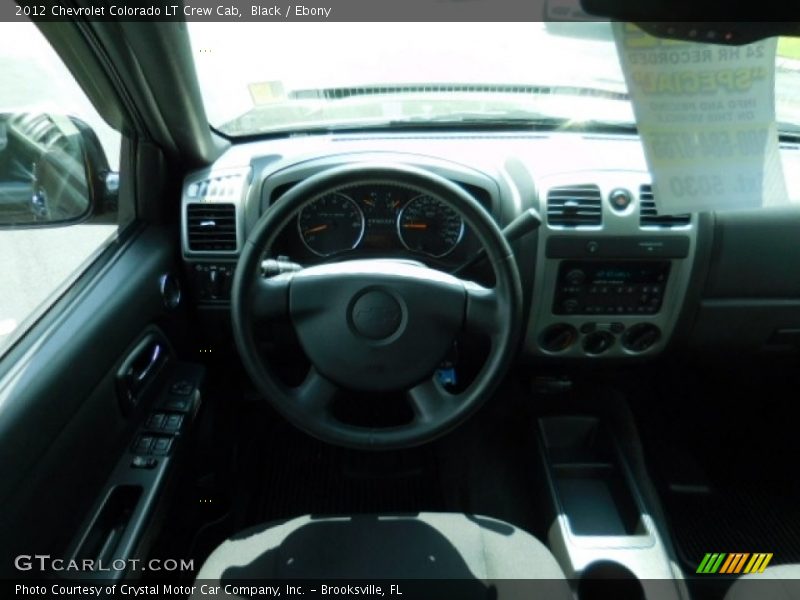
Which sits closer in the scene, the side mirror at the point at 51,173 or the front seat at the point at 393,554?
the front seat at the point at 393,554

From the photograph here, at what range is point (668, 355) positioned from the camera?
2.39 meters

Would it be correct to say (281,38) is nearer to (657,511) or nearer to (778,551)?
(657,511)

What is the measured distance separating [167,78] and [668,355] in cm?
180

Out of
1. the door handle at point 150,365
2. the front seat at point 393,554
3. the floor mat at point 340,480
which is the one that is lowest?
the floor mat at point 340,480

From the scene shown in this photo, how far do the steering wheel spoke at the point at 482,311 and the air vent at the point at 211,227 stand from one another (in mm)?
790

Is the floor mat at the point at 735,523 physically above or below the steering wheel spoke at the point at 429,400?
below

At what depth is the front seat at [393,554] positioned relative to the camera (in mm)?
1473

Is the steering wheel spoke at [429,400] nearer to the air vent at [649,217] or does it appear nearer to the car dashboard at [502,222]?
the car dashboard at [502,222]

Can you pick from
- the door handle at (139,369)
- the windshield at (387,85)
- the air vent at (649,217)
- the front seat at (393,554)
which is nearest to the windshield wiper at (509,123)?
the windshield at (387,85)

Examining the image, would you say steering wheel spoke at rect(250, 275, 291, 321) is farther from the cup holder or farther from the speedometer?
the cup holder

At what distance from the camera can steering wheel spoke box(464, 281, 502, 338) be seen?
5.23 ft

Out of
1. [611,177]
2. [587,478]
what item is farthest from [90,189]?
[587,478]

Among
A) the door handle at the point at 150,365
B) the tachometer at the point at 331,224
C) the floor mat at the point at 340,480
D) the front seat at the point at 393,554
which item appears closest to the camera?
the front seat at the point at 393,554

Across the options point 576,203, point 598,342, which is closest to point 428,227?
point 576,203
